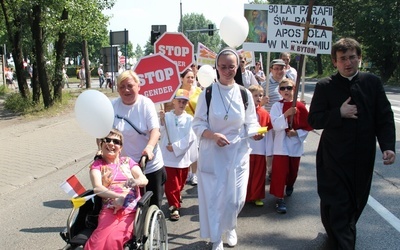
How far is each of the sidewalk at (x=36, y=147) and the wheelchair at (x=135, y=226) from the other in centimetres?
360

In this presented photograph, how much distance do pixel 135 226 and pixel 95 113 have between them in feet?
3.22

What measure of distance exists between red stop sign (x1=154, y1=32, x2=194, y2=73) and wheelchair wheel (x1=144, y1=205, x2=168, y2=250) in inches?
133

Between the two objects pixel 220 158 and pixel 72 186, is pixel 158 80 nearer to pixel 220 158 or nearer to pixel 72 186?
pixel 220 158

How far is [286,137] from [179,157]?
1399mm

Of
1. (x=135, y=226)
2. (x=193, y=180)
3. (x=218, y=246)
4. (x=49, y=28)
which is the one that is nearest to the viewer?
(x=135, y=226)

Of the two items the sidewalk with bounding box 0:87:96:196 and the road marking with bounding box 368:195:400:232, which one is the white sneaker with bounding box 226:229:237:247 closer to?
the road marking with bounding box 368:195:400:232

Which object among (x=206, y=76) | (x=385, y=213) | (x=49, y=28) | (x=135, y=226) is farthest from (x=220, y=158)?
(x=49, y=28)

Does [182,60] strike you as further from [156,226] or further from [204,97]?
[156,226]

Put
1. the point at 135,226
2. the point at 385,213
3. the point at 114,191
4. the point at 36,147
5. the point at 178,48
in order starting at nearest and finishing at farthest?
the point at 135,226
the point at 114,191
the point at 385,213
the point at 178,48
the point at 36,147

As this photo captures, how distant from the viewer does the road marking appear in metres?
4.80

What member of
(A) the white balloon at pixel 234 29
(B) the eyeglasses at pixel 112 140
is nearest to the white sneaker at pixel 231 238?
(B) the eyeglasses at pixel 112 140

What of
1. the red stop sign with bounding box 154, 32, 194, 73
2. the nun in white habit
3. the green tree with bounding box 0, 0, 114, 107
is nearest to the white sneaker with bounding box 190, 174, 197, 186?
the red stop sign with bounding box 154, 32, 194, 73

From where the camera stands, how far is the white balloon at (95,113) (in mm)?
3512

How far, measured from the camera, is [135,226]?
129 inches
